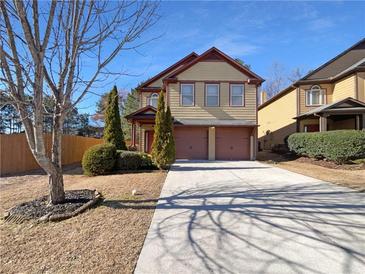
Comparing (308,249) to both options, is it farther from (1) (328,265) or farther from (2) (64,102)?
(2) (64,102)

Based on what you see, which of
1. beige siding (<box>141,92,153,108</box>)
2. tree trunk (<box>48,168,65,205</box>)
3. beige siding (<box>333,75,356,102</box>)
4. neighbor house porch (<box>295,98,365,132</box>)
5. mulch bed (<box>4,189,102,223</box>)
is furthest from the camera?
beige siding (<box>141,92,153,108</box>)

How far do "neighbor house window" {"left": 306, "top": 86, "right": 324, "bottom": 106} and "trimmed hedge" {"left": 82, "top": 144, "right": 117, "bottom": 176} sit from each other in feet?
53.6

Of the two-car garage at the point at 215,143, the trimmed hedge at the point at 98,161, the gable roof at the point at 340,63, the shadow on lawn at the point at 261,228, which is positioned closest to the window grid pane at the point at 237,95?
the two-car garage at the point at 215,143

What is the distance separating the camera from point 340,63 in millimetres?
20828

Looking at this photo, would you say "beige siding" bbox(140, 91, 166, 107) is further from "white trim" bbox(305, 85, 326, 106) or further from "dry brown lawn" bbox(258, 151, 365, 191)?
"dry brown lawn" bbox(258, 151, 365, 191)

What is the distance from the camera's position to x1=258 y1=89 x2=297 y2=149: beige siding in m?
22.9

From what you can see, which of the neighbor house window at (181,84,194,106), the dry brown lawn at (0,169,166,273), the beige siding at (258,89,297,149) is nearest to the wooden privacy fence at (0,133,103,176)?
the dry brown lawn at (0,169,166,273)

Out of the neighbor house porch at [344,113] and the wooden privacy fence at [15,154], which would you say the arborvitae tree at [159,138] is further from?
the neighbor house porch at [344,113]

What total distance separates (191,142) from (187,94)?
11.0 feet

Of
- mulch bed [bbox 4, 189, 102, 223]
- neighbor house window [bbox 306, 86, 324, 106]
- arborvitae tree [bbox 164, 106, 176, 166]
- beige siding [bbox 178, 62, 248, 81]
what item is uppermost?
beige siding [bbox 178, 62, 248, 81]

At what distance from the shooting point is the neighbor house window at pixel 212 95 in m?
19.1

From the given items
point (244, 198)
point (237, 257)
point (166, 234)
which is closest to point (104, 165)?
point (244, 198)

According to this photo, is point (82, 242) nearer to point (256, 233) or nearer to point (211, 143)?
point (256, 233)

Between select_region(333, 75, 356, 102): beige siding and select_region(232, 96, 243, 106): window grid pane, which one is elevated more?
select_region(333, 75, 356, 102): beige siding
